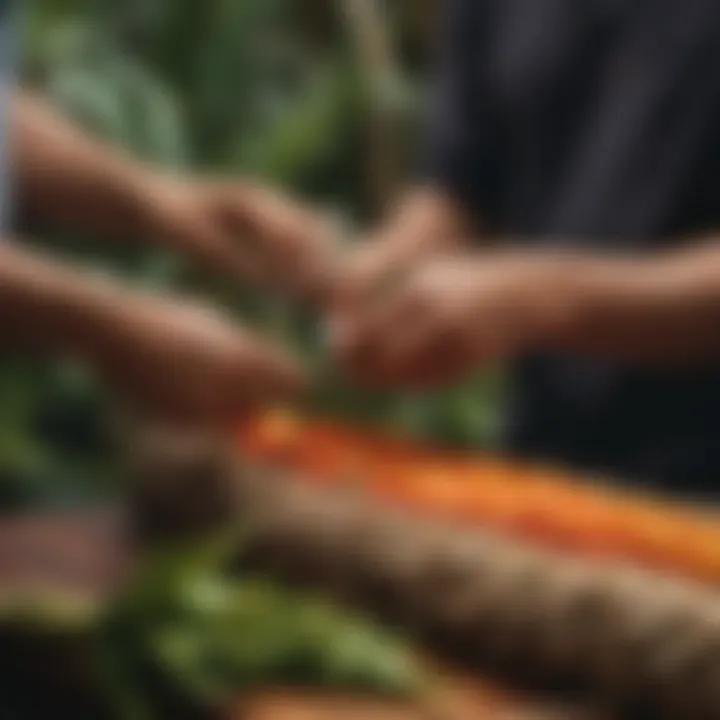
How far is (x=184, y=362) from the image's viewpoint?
665 mm

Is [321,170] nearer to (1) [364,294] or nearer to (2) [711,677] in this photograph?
(1) [364,294]

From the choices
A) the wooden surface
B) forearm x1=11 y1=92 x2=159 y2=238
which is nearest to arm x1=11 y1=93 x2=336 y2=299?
forearm x1=11 y1=92 x2=159 y2=238

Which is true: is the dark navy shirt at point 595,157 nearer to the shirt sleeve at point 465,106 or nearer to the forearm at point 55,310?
the shirt sleeve at point 465,106

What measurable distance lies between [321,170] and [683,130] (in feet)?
0.53

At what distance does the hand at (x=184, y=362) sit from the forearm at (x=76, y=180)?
41 mm

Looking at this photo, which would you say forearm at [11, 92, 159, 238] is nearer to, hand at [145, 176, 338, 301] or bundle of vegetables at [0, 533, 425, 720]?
hand at [145, 176, 338, 301]

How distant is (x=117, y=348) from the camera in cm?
67

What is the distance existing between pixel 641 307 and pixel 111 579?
0.22 meters

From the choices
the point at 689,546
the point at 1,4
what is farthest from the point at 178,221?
the point at 689,546

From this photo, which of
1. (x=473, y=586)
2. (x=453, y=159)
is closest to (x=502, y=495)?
(x=473, y=586)

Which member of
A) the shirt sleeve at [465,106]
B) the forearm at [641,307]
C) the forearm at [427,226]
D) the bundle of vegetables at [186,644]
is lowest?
the bundle of vegetables at [186,644]

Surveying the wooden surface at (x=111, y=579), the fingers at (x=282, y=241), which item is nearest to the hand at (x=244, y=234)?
the fingers at (x=282, y=241)

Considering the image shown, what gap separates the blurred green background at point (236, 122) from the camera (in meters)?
0.70

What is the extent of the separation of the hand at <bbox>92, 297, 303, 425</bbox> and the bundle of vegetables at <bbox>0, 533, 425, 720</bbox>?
7 cm
